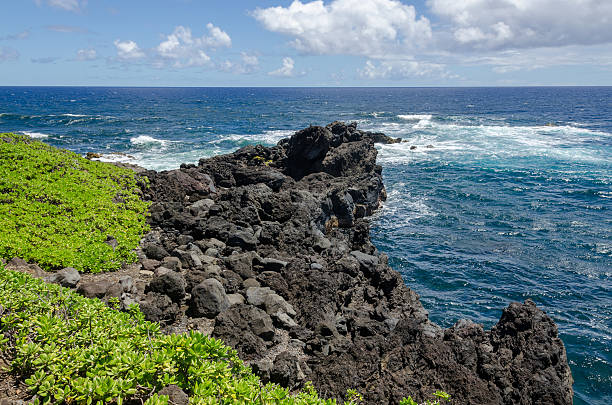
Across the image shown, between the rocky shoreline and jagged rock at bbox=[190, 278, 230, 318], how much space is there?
29 millimetres

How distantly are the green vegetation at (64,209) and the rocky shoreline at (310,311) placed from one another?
755mm

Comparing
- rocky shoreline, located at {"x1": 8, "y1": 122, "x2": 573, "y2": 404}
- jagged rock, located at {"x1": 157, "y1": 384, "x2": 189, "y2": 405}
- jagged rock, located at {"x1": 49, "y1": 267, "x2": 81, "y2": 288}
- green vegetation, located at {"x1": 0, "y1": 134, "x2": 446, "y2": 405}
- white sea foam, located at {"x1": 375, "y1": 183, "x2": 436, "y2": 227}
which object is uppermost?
green vegetation, located at {"x1": 0, "y1": 134, "x2": 446, "y2": 405}

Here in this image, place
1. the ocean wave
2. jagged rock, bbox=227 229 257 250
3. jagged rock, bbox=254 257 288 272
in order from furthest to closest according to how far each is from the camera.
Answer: the ocean wave, jagged rock, bbox=227 229 257 250, jagged rock, bbox=254 257 288 272

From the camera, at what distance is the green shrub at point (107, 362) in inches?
251

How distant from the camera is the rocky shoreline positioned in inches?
420

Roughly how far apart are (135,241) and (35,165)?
838cm

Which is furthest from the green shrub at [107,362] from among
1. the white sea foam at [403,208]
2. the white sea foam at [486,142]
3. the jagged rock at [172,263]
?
the white sea foam at [486,142]

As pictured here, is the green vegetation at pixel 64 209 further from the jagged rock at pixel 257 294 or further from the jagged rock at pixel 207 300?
the jagged rock at pixel 257 294

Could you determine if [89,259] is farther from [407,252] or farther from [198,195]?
[407,252]

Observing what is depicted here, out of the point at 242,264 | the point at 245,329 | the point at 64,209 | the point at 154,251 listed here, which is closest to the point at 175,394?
the point at 245,329

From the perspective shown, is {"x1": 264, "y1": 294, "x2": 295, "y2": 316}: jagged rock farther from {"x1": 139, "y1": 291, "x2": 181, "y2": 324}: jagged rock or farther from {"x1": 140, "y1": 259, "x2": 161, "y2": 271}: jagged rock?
{"x1": 140, "y1": 259, "x2": 161, "y2": 271}: jagged rock

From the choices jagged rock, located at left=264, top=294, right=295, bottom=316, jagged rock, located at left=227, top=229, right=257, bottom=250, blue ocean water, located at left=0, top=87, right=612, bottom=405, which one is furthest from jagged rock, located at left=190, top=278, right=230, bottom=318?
blue ocean water, located at left=0, top=87, right=612, bottom=405

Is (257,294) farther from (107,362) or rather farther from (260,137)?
(260,137)

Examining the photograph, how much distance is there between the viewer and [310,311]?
13.4 meters
